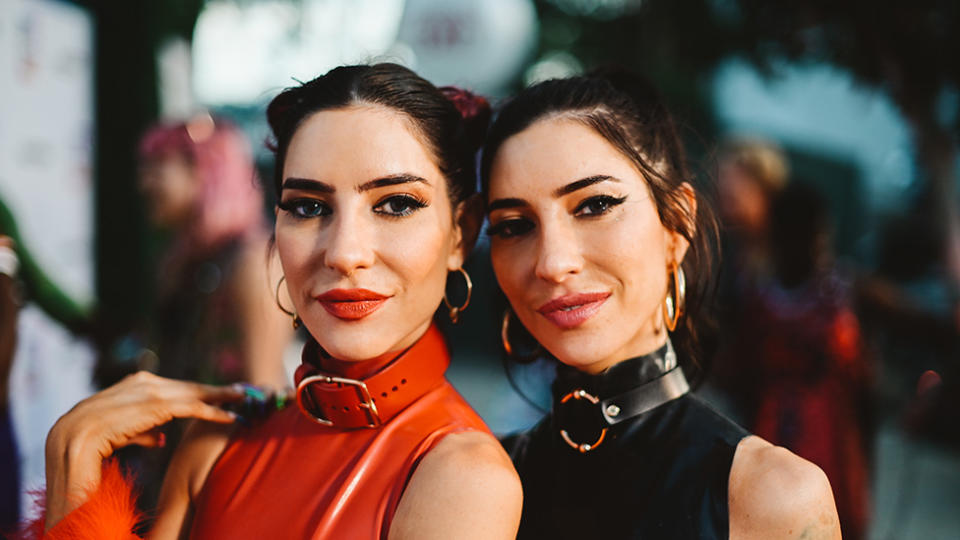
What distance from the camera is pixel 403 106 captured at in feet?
4.68

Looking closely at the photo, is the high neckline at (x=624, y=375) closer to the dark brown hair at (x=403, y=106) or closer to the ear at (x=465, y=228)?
the ear at (x=465, y=228)

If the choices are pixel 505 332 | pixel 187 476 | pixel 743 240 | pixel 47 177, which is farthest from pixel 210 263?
pixel 743 240

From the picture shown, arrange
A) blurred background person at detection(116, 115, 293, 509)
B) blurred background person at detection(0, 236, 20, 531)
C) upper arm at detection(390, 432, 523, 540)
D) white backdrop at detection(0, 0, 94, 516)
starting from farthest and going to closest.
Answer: blurred background person at detection(116, 115, 293, 509) < white backdrop at detection(0, 0, 94, 516) < blurred background person at detection(0, 236, 20, 531) < upper arm at detection(390, 432, 523, 540)

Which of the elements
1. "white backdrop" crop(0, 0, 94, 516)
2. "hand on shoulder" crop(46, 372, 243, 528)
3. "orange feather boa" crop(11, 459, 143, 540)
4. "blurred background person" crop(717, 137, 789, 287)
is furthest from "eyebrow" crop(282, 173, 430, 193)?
→ "blurred background person" crop(717, 137, 789, 287)

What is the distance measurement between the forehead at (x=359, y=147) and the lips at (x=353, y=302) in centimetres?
20

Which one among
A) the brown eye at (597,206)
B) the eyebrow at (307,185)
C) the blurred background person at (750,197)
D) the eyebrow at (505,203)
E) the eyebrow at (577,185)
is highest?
the eyebrow at (307,185)

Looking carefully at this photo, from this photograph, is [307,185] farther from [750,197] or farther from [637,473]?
[750,197]

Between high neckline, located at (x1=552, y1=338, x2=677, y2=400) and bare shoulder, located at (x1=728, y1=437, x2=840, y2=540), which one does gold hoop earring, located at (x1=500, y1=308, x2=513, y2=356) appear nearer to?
high neckline, located at (x1=552, y1=338, x2=677, y2=400)

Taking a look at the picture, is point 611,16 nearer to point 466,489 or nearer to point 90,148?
point 90,148

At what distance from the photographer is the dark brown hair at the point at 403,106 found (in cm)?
142

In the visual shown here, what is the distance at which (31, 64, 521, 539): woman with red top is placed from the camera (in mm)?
1298

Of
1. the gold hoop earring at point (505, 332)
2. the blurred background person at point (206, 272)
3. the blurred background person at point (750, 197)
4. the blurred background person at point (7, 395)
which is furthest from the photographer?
the blurred background person at point (750, 197)

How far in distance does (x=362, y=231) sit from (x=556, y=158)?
0.38 m

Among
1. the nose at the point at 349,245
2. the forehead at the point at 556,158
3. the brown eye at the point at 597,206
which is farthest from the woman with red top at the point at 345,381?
the brown eye at the point at 597,206
